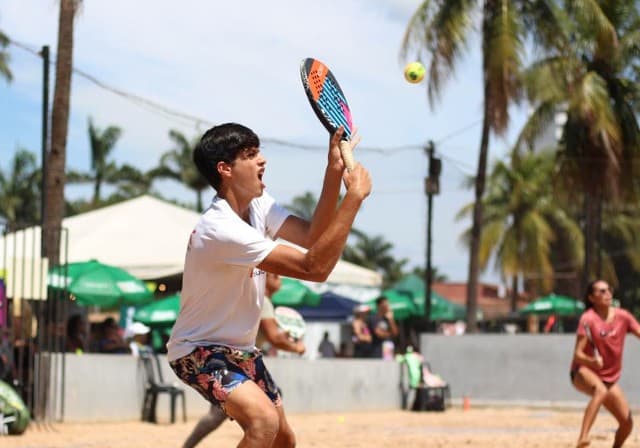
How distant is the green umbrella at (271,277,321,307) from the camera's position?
20938 mm

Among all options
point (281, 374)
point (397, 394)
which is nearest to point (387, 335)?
point (397, 394)

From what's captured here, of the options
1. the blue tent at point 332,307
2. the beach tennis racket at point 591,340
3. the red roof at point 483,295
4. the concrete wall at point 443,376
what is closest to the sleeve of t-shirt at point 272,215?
the beach tennis racket at point 591,340

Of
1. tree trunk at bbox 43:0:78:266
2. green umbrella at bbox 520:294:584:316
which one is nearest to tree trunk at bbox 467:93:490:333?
green umbrella at bbox 520:294:584:316

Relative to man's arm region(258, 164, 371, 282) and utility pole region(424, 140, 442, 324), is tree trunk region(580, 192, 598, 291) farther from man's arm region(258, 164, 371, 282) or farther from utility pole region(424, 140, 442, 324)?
man's arm region(258, 164, 371, 282)

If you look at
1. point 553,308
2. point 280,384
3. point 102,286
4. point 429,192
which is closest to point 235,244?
point 102,286

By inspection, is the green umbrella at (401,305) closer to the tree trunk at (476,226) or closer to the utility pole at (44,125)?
the tree trunk at (476,226)

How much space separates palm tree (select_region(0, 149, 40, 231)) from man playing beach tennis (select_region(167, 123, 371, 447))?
5193cm

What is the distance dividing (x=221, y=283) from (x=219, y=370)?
378mm

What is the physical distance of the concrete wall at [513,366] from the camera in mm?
19936

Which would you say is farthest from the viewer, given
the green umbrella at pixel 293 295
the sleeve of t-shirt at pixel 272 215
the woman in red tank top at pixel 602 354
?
the green umbrella at pixel 293 295

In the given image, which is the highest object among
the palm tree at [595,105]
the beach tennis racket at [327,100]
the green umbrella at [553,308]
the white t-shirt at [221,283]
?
the palm tree at [595,105]

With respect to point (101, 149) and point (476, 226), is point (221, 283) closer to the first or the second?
point (476, 226)

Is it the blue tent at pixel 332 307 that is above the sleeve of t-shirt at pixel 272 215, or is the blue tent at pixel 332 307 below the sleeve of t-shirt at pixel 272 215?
below

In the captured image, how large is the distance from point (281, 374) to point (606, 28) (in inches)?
472
